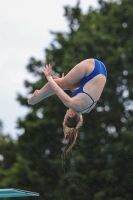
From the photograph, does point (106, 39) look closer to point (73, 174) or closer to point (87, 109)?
point (73, 174)

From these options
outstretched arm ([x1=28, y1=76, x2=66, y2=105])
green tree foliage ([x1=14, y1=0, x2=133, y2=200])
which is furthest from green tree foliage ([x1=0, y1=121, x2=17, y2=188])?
outstretched arm ([x1=28, y1=76, x2=66, y2=105])

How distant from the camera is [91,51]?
49.9 ft

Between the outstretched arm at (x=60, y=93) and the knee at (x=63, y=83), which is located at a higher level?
the knee at (x=63, y=83)

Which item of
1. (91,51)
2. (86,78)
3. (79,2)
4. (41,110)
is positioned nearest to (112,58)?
(91,51)

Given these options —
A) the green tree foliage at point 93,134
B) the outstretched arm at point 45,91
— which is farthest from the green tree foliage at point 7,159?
the outstretched arm at point 45,91

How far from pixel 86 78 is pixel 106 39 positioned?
383 inches

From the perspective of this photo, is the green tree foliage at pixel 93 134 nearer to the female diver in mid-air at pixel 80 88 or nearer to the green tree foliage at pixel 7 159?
the green tree foliage at pixel 7 159

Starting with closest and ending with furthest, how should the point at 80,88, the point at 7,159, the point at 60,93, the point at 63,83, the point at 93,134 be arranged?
1. the point at 60,93
2. the point at 80,88
3. the point at 63,83
4. the point at 93,134
5. the point at 7,159

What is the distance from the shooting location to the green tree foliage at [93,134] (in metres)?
14.3

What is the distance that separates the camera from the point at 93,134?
48.3 ft

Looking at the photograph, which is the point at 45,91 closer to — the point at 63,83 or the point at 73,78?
the point at 63,83

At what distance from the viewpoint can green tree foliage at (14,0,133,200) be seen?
14312mm

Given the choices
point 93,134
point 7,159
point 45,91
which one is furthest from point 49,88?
point 7,159

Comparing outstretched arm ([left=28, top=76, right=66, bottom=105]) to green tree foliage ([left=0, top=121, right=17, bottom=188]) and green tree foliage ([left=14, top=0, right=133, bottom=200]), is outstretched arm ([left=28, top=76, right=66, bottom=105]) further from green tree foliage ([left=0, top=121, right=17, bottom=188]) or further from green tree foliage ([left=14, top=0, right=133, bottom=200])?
green tree foliage ([left=0, top=121, right=17, bottom=188])
